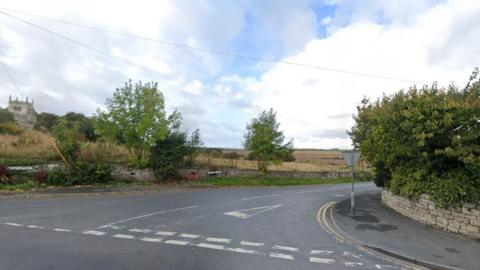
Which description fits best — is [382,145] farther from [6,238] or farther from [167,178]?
[167,178]

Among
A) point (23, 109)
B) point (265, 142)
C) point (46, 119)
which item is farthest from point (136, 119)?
point (23, 109)

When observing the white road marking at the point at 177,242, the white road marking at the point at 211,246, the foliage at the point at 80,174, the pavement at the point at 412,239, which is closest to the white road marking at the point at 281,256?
the white road marking at the point at 211,246

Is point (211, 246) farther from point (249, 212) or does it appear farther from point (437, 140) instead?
point (437, 140)

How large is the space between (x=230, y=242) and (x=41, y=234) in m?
5.00

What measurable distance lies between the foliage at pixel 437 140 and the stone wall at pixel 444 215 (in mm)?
278

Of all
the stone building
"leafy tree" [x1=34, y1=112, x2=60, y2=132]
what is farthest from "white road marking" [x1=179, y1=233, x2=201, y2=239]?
the stone building

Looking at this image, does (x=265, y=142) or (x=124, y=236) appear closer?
(x=124, y=236)

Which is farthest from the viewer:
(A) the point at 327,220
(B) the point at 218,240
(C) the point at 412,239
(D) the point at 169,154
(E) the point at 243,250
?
(D) the point at 169,154

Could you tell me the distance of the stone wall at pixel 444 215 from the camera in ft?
28.2

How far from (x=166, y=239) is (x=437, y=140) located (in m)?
9.29

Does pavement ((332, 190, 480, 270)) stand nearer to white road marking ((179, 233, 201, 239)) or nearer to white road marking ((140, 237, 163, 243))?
white road marking ((179, 233, 201, 239))

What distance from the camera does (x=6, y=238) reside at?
7.09 m

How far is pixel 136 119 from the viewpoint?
21547mm

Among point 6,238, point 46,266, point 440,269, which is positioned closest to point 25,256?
point 46,266
